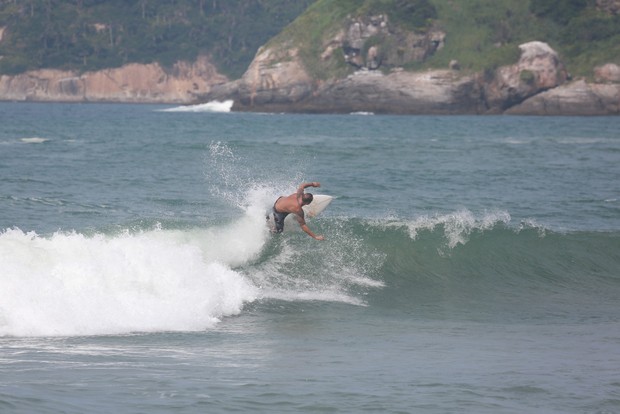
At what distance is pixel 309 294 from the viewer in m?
15.6

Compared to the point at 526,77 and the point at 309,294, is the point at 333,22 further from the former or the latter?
the point at 309,294

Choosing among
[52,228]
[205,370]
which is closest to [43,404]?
[205,370]

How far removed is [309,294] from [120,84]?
479ft

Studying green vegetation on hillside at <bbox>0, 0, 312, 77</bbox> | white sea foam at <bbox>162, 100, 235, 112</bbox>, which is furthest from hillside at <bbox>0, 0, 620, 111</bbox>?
green vegetation on hillside at <bbox>0, 0, 312, 77</bbox>

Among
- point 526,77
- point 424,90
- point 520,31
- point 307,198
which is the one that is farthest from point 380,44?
point 307,198

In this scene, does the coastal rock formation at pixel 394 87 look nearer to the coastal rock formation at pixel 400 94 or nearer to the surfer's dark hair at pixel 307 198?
the coastal rock formation at pixel 400 94

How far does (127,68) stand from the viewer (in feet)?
521

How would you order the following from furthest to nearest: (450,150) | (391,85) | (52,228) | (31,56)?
(31,56), (391,85), (450,150), (52,228)

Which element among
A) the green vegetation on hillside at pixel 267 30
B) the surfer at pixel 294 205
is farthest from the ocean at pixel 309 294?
the green vegetation on hillside at pixel 267 30

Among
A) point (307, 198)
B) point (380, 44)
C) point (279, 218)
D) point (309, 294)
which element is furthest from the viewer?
point (380, 44)

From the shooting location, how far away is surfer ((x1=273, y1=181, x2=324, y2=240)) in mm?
15930

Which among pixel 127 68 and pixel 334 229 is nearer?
pixel 334 229

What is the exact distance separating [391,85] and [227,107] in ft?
69.5

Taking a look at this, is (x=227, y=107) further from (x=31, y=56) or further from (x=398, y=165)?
(x=398, y=165)
